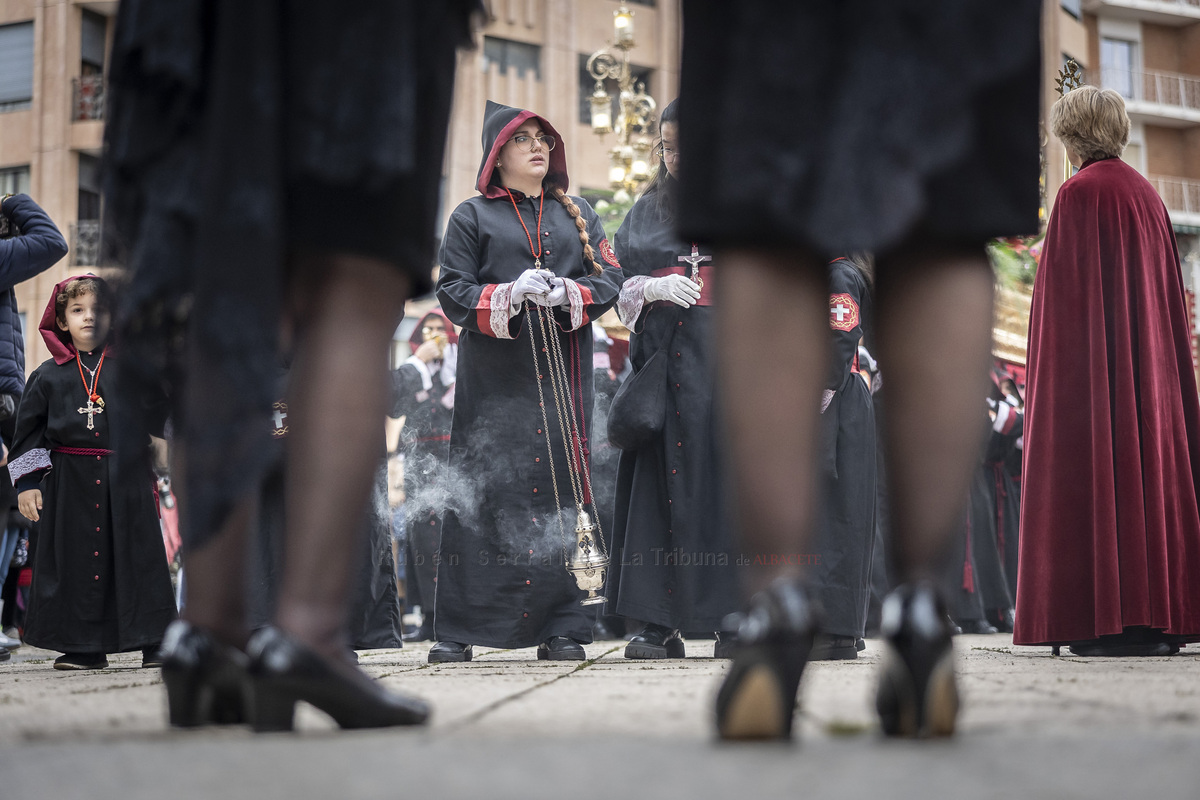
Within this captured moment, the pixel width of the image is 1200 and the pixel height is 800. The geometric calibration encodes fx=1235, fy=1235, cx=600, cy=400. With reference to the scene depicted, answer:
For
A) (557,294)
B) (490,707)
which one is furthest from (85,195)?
(490,707)

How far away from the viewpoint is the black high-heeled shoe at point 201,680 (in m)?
1.68

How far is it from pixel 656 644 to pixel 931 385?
9.96 ft

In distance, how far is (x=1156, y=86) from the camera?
31.9 m

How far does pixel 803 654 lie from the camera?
142cm

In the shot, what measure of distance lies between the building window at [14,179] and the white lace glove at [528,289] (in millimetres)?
21883

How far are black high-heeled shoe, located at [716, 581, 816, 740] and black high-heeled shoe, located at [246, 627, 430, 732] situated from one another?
19.4 inches

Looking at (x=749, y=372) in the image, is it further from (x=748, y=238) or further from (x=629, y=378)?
(x=629, y=378)

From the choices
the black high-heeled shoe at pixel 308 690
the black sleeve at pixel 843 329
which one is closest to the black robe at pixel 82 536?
the black sleeve at pixel 843 329

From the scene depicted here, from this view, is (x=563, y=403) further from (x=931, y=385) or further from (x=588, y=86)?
(x=588, y=86)

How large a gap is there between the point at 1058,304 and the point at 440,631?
8.13ft

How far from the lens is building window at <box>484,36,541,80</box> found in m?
24.2

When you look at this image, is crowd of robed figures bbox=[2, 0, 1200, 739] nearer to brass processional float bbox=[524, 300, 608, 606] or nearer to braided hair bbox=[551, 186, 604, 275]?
brass processional float bbox=[524, 300, 608, 606]

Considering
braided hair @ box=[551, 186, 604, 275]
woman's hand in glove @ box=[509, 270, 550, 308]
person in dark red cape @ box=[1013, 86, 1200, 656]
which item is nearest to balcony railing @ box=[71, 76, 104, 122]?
braided hair @ box=[551, 186, 604, 275]

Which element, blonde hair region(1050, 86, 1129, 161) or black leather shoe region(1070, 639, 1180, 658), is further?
blonde hair region(1050, 86, 1129, 161)
